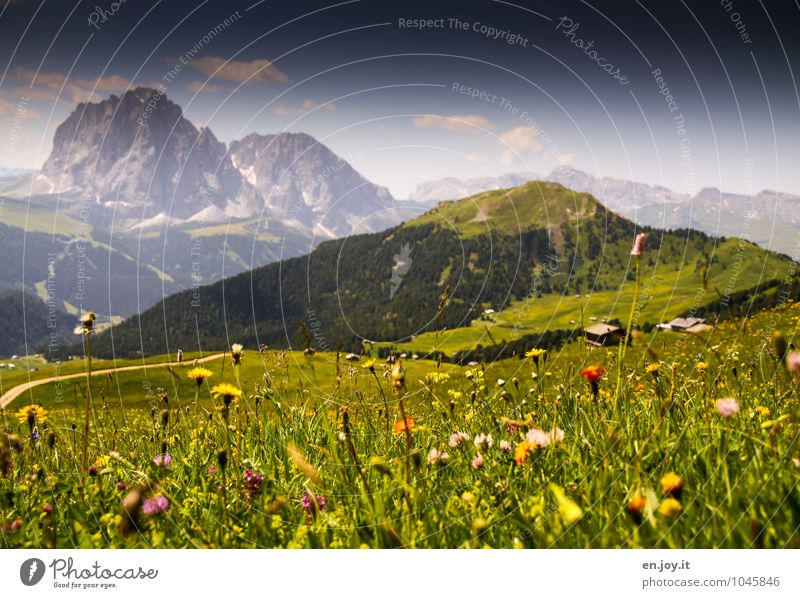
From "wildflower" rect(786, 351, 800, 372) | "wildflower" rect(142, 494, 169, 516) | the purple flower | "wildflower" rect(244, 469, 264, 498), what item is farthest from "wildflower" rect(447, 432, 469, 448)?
"wildflower" rect(786, 351, 800, 372)

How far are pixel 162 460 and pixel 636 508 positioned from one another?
3.48 metres

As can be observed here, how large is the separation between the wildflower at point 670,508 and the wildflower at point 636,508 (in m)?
0.09

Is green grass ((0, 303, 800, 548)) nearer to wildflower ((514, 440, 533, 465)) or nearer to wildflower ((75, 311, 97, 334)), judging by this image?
wildflower ((514, 440, 533, 465))

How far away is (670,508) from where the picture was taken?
102 inches

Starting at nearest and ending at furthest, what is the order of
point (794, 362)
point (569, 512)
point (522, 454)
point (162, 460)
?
point (569, 512) < point (794, 362) < point (522, 454) < point (162, 460)

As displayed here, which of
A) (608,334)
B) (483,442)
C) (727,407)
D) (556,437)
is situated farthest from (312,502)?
(727,407)

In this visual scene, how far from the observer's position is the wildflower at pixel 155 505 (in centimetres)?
313

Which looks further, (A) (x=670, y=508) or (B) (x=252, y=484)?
(B) (x=252, y=484)

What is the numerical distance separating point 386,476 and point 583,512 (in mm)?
1301

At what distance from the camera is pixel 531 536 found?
2.90 m

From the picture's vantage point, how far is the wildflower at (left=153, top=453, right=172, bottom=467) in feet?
13.0

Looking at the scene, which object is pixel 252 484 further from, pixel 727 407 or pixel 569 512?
pixel 727 407

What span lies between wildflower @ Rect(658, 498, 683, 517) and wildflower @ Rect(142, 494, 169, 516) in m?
2.91
